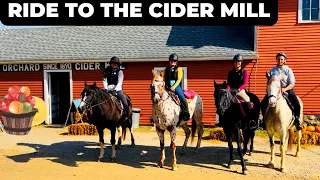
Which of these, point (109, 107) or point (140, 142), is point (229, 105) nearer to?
point (109, 107)

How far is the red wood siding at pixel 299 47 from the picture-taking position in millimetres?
13586

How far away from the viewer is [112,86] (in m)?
9.42

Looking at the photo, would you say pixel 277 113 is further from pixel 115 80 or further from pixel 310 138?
pixel 115 80

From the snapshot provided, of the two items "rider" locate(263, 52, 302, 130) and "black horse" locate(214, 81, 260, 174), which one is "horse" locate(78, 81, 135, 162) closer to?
"black horse" locate(214, 81, 260, 174)

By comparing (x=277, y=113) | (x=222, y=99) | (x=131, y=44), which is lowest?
(x=277, y=113)

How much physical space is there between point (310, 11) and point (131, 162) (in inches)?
426

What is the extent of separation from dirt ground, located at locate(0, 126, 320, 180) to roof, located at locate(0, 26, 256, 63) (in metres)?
5.09

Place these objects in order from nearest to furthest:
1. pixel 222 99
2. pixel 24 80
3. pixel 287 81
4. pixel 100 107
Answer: pixel 222 99 < pixel 287 81 < pixel 100 107 < pixel 24 80

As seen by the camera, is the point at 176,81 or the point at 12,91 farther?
the point at 12,91

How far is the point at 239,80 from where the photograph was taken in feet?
26.4

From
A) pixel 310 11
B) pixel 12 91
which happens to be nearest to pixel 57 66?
pixel 12 91

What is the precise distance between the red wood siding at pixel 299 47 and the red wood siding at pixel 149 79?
1639 mm

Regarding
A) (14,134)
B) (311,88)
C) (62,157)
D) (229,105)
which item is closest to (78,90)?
(14,134)

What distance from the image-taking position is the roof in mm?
14969
